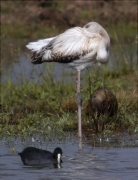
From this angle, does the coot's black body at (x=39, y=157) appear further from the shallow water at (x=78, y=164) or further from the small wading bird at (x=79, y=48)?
the small wading bird at (x=79, y=48)

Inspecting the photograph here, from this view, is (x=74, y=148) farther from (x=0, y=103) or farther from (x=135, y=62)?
(x=135, y=62)

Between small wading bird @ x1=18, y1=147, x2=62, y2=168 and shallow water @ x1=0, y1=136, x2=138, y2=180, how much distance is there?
0.07 m

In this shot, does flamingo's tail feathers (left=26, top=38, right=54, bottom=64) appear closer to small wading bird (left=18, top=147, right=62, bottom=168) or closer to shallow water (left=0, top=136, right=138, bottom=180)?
shallow water (left=0, top=136, right=138, bottom=180)

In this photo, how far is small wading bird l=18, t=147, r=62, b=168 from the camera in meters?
7.40

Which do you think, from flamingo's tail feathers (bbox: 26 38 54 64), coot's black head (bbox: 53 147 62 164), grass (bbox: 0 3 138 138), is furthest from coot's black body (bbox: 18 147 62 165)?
flamingo's tail feathers (bbox: 26 38 54 64)

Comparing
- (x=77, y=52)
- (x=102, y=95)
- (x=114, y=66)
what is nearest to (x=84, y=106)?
(x=102, y=95)

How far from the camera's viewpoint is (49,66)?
39.3 ft

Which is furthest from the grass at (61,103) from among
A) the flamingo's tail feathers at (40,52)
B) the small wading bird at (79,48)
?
the flamingo's tail feathers at (40,52)

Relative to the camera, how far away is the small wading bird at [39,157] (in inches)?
291

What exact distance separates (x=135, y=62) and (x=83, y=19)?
33.1 feet

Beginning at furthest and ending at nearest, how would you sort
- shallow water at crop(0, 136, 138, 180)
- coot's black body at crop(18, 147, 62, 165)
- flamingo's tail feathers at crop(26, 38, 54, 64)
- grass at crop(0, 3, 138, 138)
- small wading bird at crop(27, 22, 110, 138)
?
grass at crop(0, 3, 138, 138) → flamingo's tail feathers at crop(26, 38, 54, 64) → small wading bird at crop(27, 22, 110, 138) → coot's black body at crop(18, 147, 62, 165) → shallow water at crop(0, 136, 138, 180)

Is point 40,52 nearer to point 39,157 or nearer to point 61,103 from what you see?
point 61,103

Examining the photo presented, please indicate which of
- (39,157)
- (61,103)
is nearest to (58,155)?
(39,157)

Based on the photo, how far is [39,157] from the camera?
7.47m
